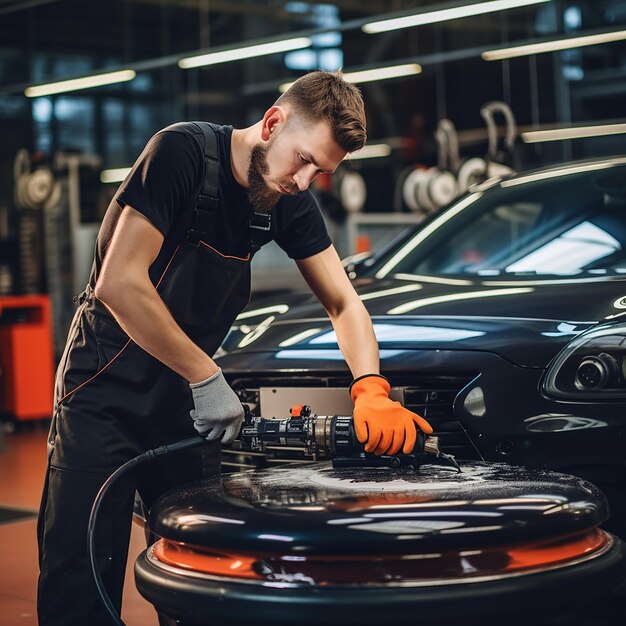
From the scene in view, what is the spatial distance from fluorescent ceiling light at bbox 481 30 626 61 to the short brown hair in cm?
786

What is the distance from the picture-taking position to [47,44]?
13.1 meters

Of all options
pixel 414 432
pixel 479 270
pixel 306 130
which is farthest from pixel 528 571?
pixel 479 270

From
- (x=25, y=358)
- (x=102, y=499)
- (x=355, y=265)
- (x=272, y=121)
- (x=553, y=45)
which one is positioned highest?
(x=553, y=45)

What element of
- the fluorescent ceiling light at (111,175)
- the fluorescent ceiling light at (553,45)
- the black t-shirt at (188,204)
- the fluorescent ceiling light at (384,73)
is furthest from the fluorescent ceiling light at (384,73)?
the black t-shirt at (188,204)

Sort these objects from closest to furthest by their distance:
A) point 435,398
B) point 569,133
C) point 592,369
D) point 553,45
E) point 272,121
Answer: point 272,121
point 592,369
point 435,398
point 569,133
point 553,45

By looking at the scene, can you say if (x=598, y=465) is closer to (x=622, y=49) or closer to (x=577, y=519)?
(x=577, y=519)

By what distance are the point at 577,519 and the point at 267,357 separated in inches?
42.9

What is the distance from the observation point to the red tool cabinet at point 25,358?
29.7 ft

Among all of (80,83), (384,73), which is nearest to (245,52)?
(384,73)

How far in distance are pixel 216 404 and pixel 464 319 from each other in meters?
0.71

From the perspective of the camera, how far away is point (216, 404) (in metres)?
2.21

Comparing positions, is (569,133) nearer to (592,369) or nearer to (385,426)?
(592,369)

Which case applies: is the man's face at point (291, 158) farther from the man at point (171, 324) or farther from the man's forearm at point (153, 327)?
the man's forearm at point (153, 327)

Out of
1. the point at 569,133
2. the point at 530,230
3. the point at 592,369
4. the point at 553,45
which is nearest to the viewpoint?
the point at 592,369
